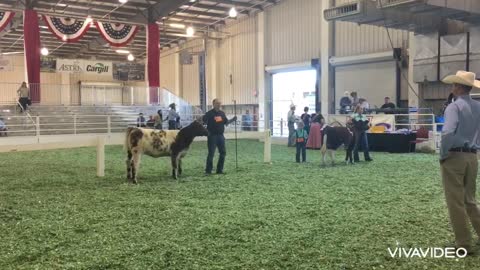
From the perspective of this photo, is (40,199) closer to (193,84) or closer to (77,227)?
(77,227)

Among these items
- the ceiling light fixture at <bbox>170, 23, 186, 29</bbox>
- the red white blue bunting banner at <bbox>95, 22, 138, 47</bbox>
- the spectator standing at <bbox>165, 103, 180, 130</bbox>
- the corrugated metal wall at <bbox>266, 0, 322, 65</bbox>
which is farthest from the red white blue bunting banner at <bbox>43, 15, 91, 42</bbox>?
the corrugated metal wall at <bbox>266, 0, 322, 65</bbox>

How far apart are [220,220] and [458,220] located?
8.96 feet

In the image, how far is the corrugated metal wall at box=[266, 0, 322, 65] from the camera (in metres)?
24.1

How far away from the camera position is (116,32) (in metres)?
24.9

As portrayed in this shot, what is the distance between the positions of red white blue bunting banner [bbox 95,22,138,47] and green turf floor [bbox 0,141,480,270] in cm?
1591

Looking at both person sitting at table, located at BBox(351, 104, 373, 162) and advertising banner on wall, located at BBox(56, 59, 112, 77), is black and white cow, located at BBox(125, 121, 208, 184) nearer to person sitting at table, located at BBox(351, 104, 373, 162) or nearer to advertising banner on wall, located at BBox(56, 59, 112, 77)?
person sitting at table, located at BBox(351, 104, 373, 162)

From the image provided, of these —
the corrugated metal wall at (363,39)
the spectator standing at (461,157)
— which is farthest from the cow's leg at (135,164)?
the corrugated metal wall at (363,39)

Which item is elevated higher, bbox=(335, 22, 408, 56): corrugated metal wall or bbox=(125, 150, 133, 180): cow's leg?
bbox=(335, 22, 408, 56): corrugated metal wall

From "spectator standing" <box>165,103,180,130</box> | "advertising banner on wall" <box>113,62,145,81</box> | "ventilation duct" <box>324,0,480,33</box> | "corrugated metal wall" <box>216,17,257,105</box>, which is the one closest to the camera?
"ventilation duct" <box>324,0,480,33</box>

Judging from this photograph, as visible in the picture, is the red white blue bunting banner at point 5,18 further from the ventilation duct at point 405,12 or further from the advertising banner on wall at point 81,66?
the ventilation duct at point 405,12

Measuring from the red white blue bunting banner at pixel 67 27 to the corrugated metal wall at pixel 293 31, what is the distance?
10879 mm

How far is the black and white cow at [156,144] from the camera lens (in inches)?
347

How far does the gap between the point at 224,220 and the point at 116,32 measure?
71.0 feet

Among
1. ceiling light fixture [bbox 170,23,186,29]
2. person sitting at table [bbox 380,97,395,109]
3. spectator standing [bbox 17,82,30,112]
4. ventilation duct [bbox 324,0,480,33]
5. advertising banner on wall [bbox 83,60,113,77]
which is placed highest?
ceiling light fixture [bbox 170,23,186,29]
